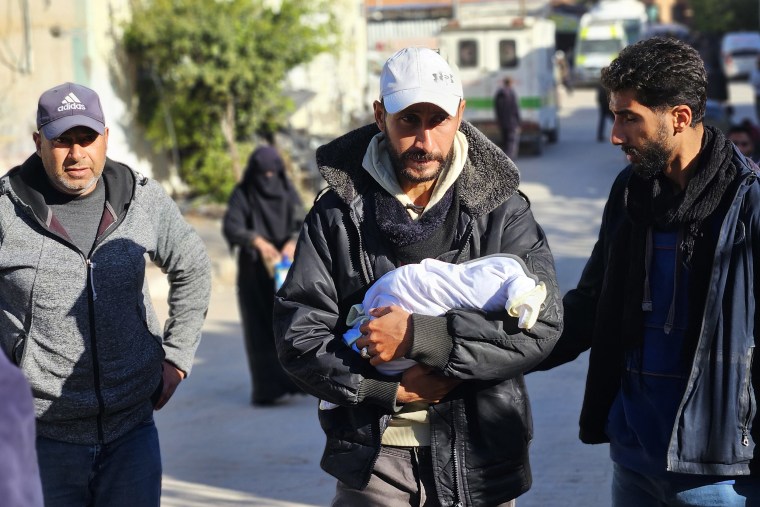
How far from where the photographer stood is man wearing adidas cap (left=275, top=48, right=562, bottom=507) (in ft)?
10.8

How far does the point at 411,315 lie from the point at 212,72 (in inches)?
623

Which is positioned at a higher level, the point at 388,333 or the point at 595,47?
the point at 388,333

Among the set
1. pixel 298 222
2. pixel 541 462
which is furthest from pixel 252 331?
pixel 541 462

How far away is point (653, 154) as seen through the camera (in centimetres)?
344

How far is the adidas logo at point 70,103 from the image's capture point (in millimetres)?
3875

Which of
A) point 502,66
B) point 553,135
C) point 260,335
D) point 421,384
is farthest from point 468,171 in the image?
point 553,135

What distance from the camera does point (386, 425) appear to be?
11.2 feet

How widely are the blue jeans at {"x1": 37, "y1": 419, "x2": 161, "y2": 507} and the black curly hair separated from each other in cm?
195

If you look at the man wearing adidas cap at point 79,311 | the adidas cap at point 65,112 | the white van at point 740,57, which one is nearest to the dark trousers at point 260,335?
the man wearing adidas cap at point 79,311

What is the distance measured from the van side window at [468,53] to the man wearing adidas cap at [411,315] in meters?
25.1

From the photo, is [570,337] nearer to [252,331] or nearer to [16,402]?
[16,402]

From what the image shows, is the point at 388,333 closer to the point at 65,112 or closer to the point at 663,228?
the point at 663,228

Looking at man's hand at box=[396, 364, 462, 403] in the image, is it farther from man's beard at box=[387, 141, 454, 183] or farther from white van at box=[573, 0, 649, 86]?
white van at box=[573, 0, 649, 86]

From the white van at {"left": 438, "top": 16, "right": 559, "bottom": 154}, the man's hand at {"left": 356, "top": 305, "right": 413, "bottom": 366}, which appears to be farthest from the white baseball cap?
the white van at {"left": 438, "top": 16, "right": 559, "bottom": 154}
